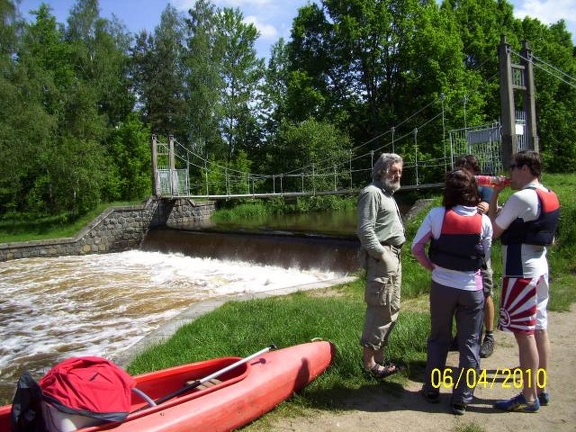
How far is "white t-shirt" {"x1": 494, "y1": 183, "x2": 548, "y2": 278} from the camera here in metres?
2.78

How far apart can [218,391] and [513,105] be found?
660 cm

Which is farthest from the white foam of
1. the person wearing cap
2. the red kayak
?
the person wearing cap

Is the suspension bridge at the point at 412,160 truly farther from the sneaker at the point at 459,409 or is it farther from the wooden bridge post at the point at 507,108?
the sneaker at the point at 459,409

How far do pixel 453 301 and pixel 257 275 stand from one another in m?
7.55

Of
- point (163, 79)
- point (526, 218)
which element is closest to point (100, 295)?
point (526, 218)

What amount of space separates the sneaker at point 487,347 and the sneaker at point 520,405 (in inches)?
31.4

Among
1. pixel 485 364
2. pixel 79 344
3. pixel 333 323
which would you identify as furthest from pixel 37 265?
pixel 485 364

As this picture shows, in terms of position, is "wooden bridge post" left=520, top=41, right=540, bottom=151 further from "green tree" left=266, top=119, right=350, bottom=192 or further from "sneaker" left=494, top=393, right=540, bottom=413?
"green tree" left=266, top=119, right=350, bottom=192

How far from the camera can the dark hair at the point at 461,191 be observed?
9.29 feet

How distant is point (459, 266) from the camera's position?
279 centimetres

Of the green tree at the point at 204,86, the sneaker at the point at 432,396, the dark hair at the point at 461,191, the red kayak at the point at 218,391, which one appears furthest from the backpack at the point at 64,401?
the green tree at the point at 204,86

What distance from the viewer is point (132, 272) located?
11.5 meters

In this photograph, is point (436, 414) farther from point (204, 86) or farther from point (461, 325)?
point (204, 86)

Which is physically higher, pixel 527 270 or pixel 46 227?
pixel 46 227
